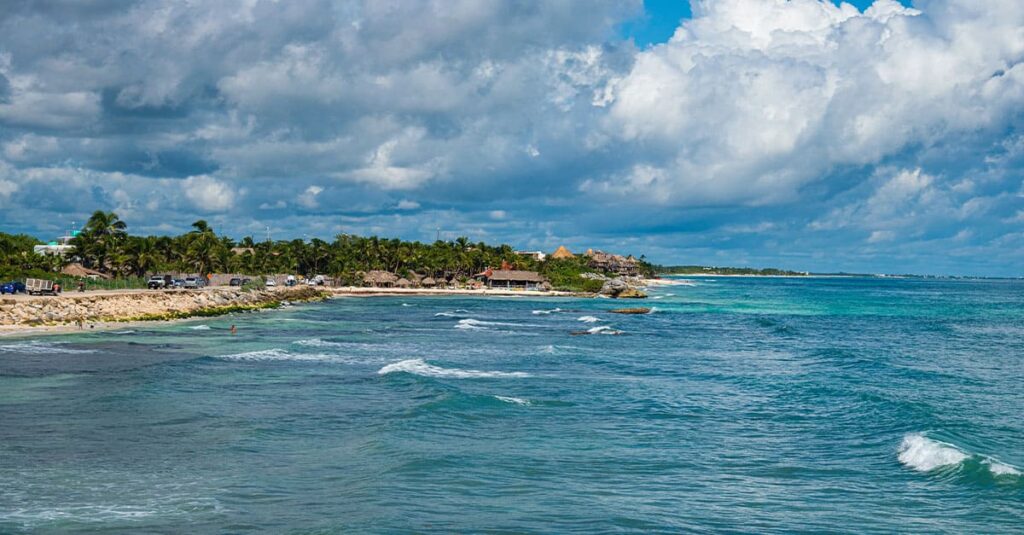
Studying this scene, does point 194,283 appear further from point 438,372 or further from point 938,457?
point 938,457

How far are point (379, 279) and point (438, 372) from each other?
102 meters

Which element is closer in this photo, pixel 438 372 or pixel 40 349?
pixel 438 372

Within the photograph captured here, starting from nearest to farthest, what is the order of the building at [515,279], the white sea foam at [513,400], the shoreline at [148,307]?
the white sea foam at [513,400]
the shoreline at [148,307]
the building at [515,279]

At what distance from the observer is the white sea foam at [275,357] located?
120 feet

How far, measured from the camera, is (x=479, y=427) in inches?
854

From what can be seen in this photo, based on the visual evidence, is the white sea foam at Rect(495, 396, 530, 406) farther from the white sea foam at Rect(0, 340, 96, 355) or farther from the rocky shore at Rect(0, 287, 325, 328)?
the rocky shore at Rect(0, 287, 325, 328)

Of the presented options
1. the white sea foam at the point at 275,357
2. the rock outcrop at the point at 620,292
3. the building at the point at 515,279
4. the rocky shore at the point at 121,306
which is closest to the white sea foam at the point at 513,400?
the white sea foam at the point at 275,357

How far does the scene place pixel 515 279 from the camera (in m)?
140

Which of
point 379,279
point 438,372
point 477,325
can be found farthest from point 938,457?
point 379,279

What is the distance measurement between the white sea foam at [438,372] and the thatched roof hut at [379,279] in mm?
99198

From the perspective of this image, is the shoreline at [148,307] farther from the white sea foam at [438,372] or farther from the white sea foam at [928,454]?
the white sea foam at [928,454]

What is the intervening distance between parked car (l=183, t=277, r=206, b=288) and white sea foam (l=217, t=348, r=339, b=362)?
53.8m

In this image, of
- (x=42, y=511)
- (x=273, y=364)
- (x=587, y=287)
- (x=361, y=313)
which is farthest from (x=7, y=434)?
(x=587, y=287)

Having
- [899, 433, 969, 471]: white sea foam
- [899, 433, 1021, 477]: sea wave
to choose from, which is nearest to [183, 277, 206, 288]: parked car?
[899, 433, 969, 471]: white sea foam
